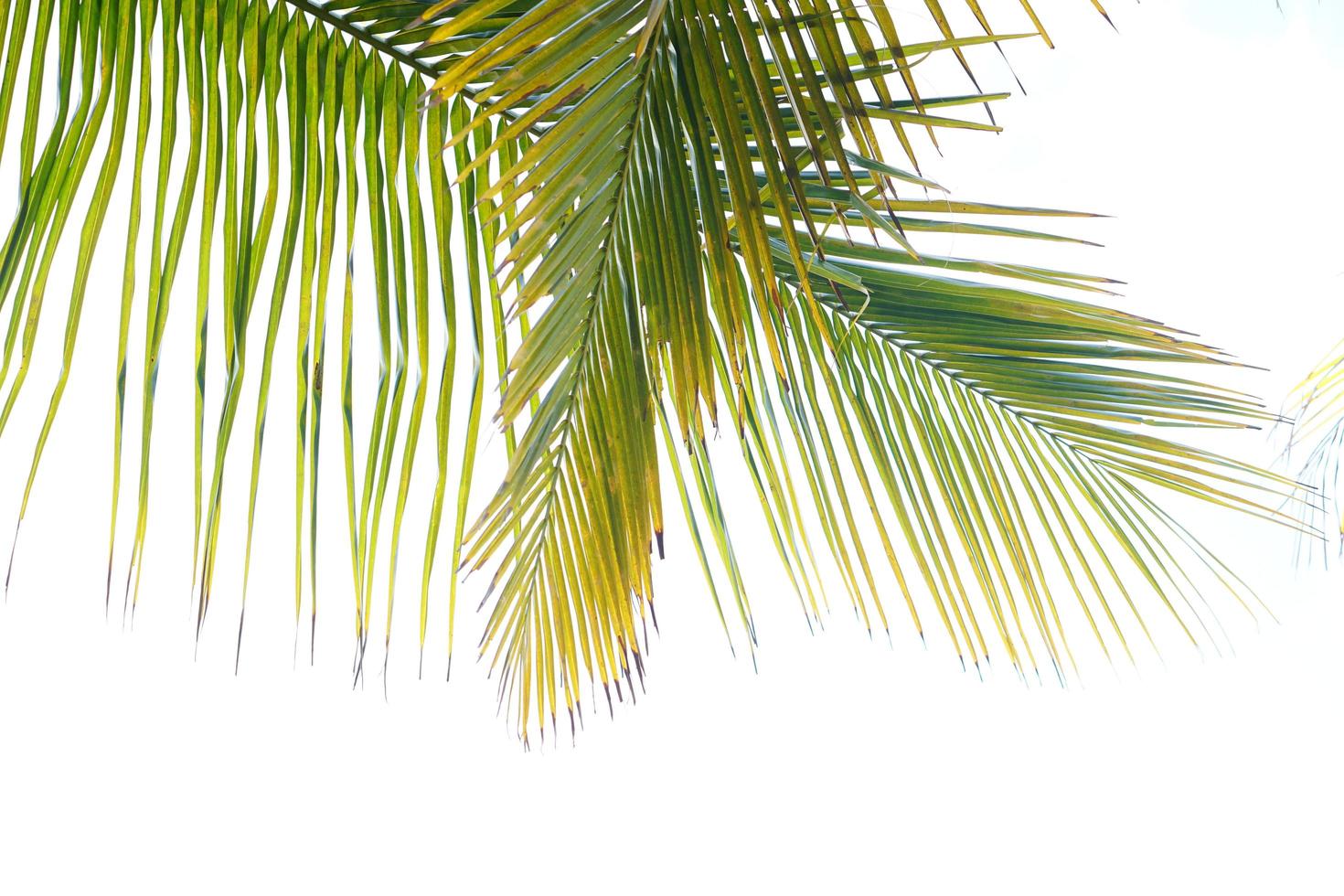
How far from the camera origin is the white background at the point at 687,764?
307 inches

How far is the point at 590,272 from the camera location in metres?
0.46

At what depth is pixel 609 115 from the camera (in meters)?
0.40

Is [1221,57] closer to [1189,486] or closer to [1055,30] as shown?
[1055,30]

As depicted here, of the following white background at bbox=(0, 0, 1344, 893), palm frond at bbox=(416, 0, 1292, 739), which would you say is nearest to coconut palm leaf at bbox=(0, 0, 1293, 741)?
palm frond at bbox=(416, 0, 1292, 739)

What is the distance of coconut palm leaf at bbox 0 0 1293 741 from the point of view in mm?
352

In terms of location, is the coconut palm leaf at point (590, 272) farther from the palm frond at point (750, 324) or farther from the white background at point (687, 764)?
the white background at point (687, 764)

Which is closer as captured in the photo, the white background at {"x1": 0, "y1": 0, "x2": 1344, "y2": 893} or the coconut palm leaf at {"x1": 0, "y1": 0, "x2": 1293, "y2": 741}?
the coconut palm leaf at {"x1": 0, "y1": 0, "x2": 1293, "y2": 741}

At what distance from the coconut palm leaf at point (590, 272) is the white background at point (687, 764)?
610 centimetres

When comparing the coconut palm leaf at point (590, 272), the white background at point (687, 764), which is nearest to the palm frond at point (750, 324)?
the coconut palm leaf at point (590, 272)

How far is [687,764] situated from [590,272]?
8938 mm

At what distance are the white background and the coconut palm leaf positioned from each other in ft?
20.0

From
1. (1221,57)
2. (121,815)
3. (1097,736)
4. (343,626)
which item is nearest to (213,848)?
(121,815)

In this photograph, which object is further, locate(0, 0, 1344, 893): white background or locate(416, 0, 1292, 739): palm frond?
locate(0, 0, 1344, 893): white background

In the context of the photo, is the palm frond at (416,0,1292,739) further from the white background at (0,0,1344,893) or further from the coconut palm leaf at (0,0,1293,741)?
the white background at (0,0,1344,893)
